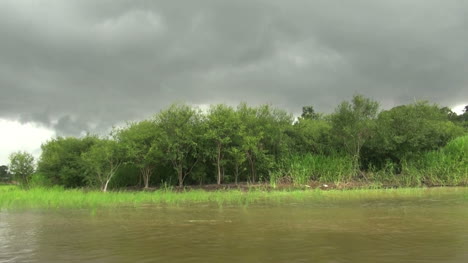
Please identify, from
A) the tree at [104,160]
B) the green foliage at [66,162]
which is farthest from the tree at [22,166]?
the tree at [104,160]

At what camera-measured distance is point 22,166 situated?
43938 millimetres

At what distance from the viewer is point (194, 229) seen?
979 centimetres

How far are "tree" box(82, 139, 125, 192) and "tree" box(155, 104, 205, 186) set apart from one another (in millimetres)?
3828

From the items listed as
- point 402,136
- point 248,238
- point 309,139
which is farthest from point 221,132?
A: point 248,238

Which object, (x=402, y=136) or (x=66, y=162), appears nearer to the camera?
(x=402, y=136)

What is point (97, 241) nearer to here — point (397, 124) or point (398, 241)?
point (398, 241)

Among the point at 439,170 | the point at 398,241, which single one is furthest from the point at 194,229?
the point at 439,170

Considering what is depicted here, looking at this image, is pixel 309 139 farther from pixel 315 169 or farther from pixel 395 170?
pixel 395 170

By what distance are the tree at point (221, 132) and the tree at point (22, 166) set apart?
2354 centimetres

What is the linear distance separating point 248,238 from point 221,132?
25.9 metres

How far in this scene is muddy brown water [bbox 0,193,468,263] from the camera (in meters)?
6.66

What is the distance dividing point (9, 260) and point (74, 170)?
3518cm

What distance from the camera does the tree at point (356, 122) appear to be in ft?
121

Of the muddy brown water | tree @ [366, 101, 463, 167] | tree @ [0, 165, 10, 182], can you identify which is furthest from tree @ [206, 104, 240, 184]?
tree @ [0, 165, 10, 182]
